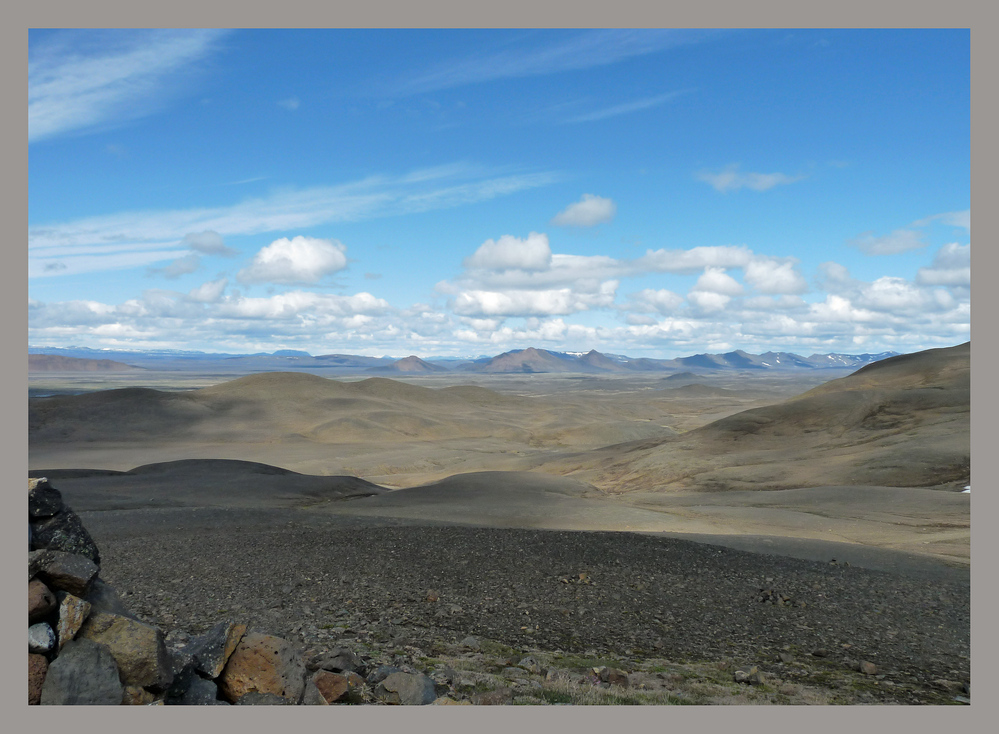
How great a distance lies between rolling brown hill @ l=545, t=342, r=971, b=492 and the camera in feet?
102

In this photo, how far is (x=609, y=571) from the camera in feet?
37.8

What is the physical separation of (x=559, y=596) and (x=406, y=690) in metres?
4.49

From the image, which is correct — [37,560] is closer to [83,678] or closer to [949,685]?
[83,678]

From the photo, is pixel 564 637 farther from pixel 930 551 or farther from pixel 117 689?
pixel 930 551

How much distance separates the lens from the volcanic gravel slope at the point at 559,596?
8.49 metres

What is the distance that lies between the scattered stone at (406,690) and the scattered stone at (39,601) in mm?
2647

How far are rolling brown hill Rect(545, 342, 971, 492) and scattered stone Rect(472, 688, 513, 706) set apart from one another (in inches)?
1096

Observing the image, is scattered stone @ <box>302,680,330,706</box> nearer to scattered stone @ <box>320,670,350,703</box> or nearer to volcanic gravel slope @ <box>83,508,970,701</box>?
scattered stone @ <box>320,670,350,703</box>

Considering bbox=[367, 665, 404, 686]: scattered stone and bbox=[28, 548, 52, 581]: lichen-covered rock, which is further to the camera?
bbox=[367, 665, 404, 686]: scattered stone

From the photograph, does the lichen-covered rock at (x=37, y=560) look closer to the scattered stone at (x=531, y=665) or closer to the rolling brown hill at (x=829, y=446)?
the scattered stone at (x=531, y=665)

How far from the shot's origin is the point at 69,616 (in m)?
5.12

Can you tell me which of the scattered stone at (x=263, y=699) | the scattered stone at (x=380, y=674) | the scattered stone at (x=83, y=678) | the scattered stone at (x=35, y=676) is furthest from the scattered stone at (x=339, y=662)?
the scattered stone at (x=35, y=676)

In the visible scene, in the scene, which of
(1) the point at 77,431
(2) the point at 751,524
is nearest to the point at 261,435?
(1) the point at 77,431

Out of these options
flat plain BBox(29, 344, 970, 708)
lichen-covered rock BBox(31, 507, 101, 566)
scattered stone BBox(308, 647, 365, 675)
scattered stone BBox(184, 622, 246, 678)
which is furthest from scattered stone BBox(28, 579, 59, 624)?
flat plain BBox(29, 344, 970, 708)
